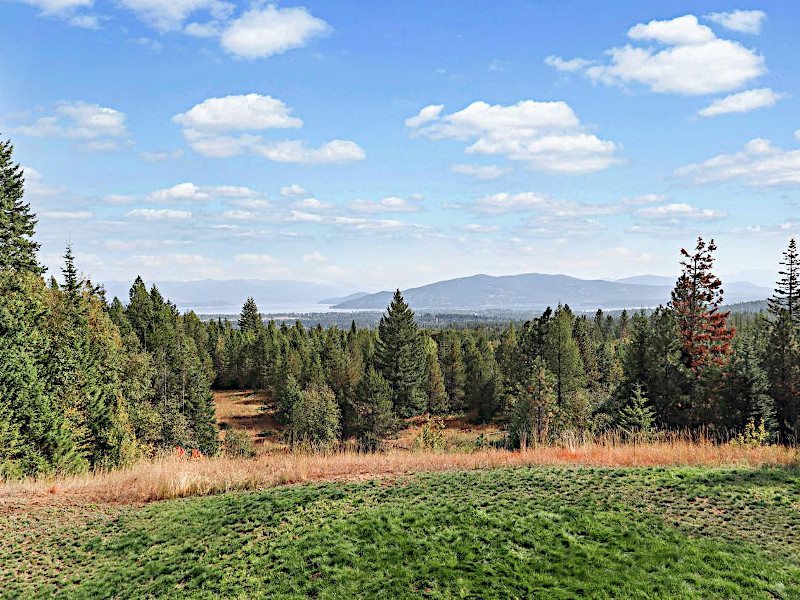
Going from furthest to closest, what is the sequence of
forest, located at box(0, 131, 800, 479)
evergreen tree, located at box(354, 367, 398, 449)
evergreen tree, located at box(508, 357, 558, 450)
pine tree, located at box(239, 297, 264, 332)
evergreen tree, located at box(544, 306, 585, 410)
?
pine tree, located at box(239, 297, 264, 332), evergreen tree, located at box(354, 367, 398, 449), evergreen tree, located at box(544, 306, 585, 410), evergreen tree, located at box(508, 357, 558, 450), forest, located at box(0, 131, 800, 479)

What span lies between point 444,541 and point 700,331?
30.8m

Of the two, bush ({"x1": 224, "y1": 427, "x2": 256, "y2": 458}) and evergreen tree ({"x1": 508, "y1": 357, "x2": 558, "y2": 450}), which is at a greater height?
evergreen tree ({"x1": 508, "y1": 357, "x2": 558, "y2": 450})

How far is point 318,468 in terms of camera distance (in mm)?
13078

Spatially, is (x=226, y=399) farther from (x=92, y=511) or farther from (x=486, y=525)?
(x=486, y=525)

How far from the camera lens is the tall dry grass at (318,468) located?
40.1 ft

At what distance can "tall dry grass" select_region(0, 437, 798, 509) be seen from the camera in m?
12.2

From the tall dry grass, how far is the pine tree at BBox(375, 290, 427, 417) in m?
40.1

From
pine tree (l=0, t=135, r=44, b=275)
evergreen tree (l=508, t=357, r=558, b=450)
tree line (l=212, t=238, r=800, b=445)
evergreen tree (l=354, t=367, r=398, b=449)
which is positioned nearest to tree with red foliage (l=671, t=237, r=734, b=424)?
tree line (l=212, t=238, r=800, b=445)

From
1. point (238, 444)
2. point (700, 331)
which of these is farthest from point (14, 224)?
point (700, 331)

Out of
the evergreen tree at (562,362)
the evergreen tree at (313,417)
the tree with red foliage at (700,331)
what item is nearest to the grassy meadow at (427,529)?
the tree with red foliage at (700,331)

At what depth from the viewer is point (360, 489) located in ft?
36.2

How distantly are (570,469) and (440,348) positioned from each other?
7218cm

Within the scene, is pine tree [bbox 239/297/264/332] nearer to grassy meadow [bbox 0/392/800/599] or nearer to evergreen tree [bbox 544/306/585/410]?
evergreen tree [bbox 544/306/585/410]

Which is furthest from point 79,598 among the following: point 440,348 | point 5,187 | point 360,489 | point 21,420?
point 440,348
